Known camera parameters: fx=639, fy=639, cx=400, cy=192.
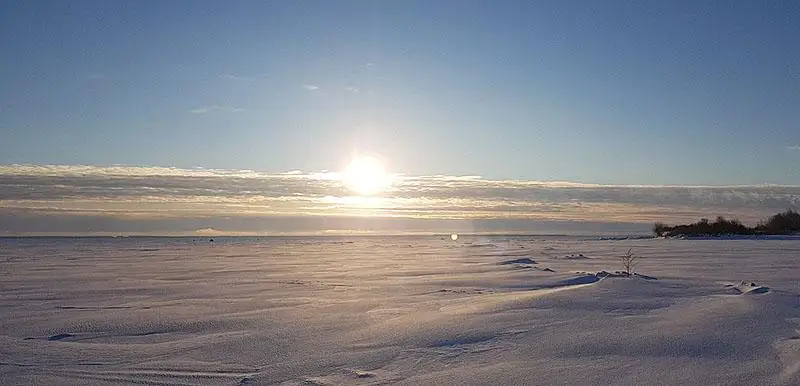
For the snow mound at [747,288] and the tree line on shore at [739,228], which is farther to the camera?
the tree line on shore at [739,228]

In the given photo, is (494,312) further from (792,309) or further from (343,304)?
(792,309)

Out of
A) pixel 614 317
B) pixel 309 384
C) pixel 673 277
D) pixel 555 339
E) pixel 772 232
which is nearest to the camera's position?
pixel 309 384

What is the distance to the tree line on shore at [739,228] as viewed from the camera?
104 ft

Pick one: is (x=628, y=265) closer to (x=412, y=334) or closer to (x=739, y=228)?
(x=412, y=334)

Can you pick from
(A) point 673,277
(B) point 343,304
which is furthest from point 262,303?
(A) point 673,277

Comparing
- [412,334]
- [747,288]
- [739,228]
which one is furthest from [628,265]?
[739,228]

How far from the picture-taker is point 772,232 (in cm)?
3175

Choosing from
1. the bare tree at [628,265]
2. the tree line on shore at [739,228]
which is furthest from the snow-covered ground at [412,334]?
the tree line on shore at [739,228]

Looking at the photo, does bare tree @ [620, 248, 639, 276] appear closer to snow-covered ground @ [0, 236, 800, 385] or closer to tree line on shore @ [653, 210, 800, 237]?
snow-covered ground @ [0, 236, 800, 385]

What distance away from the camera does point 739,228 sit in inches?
1270

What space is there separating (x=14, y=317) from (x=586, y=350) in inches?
181

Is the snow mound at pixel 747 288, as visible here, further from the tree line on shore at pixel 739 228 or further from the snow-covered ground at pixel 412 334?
the tree line on shore at pixel 739 228

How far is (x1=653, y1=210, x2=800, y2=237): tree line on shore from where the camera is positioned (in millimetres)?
31578

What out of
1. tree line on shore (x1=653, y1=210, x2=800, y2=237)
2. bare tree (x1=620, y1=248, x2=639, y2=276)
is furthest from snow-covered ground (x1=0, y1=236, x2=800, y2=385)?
tree line on shore (x1=653, y1=210, x2=800, y2=237)
